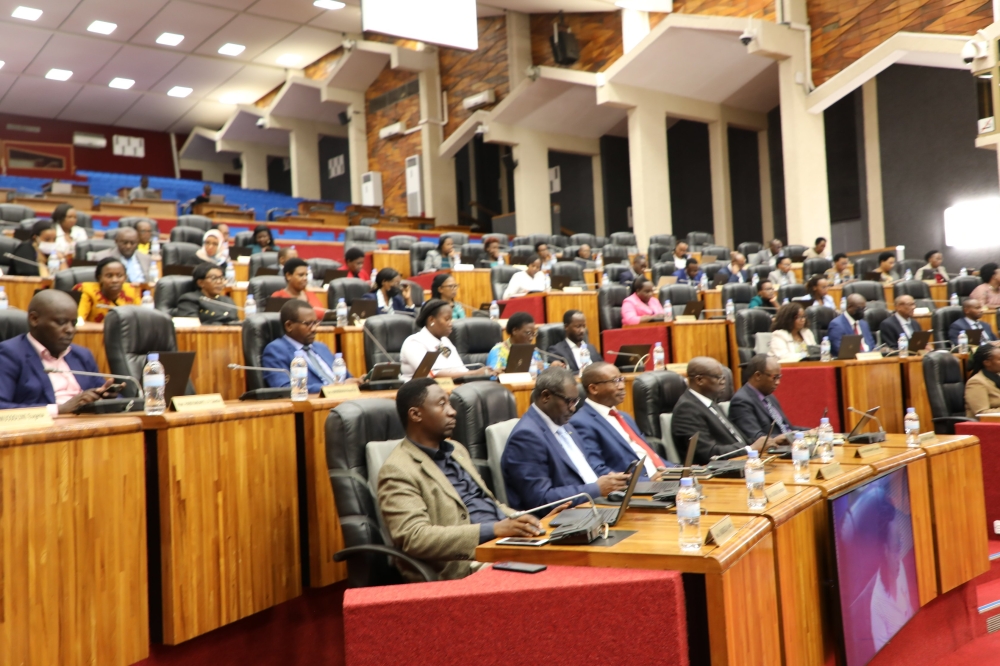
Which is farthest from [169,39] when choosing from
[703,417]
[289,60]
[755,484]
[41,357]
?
[755,484]

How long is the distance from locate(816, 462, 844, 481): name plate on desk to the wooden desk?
1561 mm

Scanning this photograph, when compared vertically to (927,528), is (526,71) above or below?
above

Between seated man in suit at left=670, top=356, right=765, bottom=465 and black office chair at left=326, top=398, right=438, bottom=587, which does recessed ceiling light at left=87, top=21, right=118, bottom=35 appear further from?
black office chair at left=326, top=398, right=438, bottom=587

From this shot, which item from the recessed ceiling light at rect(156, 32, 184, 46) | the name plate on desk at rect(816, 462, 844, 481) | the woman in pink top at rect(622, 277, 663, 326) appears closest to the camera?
the name plate on desk at rect(816, 462, 844, 481)

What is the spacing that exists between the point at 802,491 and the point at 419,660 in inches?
47.5

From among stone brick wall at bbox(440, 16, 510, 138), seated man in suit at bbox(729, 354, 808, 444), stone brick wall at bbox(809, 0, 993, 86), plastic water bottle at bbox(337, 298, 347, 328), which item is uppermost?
stone brick wall at bbox(440, 16, 510, 138)

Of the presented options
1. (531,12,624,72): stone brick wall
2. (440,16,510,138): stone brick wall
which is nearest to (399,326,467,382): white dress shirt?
(531,12,624,72): stone brick wall

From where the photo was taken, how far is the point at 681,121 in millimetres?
15336

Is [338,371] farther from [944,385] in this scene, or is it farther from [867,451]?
[944,385]

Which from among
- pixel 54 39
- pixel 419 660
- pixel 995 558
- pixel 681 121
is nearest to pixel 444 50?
pixel 681 121

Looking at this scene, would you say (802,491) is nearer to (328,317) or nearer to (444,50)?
(328,317)

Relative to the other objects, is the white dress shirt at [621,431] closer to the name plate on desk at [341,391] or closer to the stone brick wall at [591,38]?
the name plate on desk at [341,391]

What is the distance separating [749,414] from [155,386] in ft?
7.92

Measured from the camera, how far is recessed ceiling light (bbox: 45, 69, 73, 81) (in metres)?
14.7
